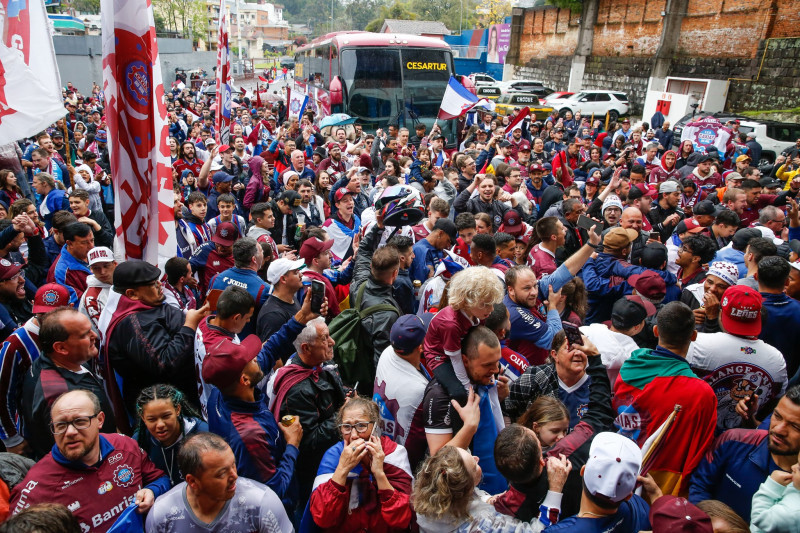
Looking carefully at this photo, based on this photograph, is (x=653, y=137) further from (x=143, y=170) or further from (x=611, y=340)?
(x=143, y=170)

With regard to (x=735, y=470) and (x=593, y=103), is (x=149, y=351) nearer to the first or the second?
(x=735, y=470)

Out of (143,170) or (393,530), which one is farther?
(143,170)

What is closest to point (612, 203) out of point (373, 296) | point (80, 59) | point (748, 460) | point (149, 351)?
point (373, 296)

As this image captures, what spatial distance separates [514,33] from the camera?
136 ft

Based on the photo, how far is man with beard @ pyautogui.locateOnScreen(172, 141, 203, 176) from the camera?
922 centimetres

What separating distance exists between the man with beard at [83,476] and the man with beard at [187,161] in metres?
7.37

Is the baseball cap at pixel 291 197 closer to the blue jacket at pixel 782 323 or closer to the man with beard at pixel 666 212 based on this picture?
the man with beard at pixel 666 212

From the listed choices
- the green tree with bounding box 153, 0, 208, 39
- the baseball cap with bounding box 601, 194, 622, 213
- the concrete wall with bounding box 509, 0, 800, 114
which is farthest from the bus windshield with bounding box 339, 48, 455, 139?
the green tree with bounding box 153, 0, 208, 39

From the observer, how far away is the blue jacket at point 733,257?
15.7 feet

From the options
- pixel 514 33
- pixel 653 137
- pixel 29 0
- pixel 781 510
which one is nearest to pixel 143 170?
pixel 29 0

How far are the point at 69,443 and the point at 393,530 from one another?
152cm

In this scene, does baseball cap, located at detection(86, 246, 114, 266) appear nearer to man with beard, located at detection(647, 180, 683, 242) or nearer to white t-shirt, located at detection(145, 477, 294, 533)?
white t-shirt, located at detection(145, 477, 294, 533)

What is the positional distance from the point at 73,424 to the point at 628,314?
3096 millimetres

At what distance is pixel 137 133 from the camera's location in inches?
142
